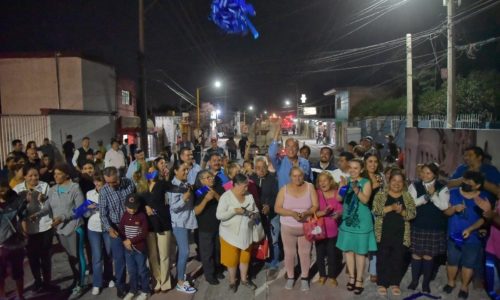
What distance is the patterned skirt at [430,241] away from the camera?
4.95m

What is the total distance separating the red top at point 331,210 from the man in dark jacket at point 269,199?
0.82 metres

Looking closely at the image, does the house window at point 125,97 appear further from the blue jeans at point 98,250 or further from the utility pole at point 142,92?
the blue jeans at point 98,250

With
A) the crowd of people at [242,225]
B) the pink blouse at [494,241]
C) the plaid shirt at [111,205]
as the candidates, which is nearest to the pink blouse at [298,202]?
the crowd of people at [242,225]

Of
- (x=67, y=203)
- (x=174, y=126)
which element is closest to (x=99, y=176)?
(x=67, y=203)

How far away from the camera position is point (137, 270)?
16.6ft

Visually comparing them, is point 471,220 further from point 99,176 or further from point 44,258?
point 44,258

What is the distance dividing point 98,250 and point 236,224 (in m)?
1.85

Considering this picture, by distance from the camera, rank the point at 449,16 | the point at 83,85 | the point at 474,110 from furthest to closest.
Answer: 1. the point at 83,85
2. the point at 474,110
3. the point at 449,16

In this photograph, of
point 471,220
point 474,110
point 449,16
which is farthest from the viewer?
point 474,110

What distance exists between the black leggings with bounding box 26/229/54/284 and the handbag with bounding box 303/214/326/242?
134 inches

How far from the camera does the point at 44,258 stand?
530 cm

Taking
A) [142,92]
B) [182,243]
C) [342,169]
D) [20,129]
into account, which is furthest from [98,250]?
[20,129]

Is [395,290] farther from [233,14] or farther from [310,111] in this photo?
[310,111]

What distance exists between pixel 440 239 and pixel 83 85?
1850cm
